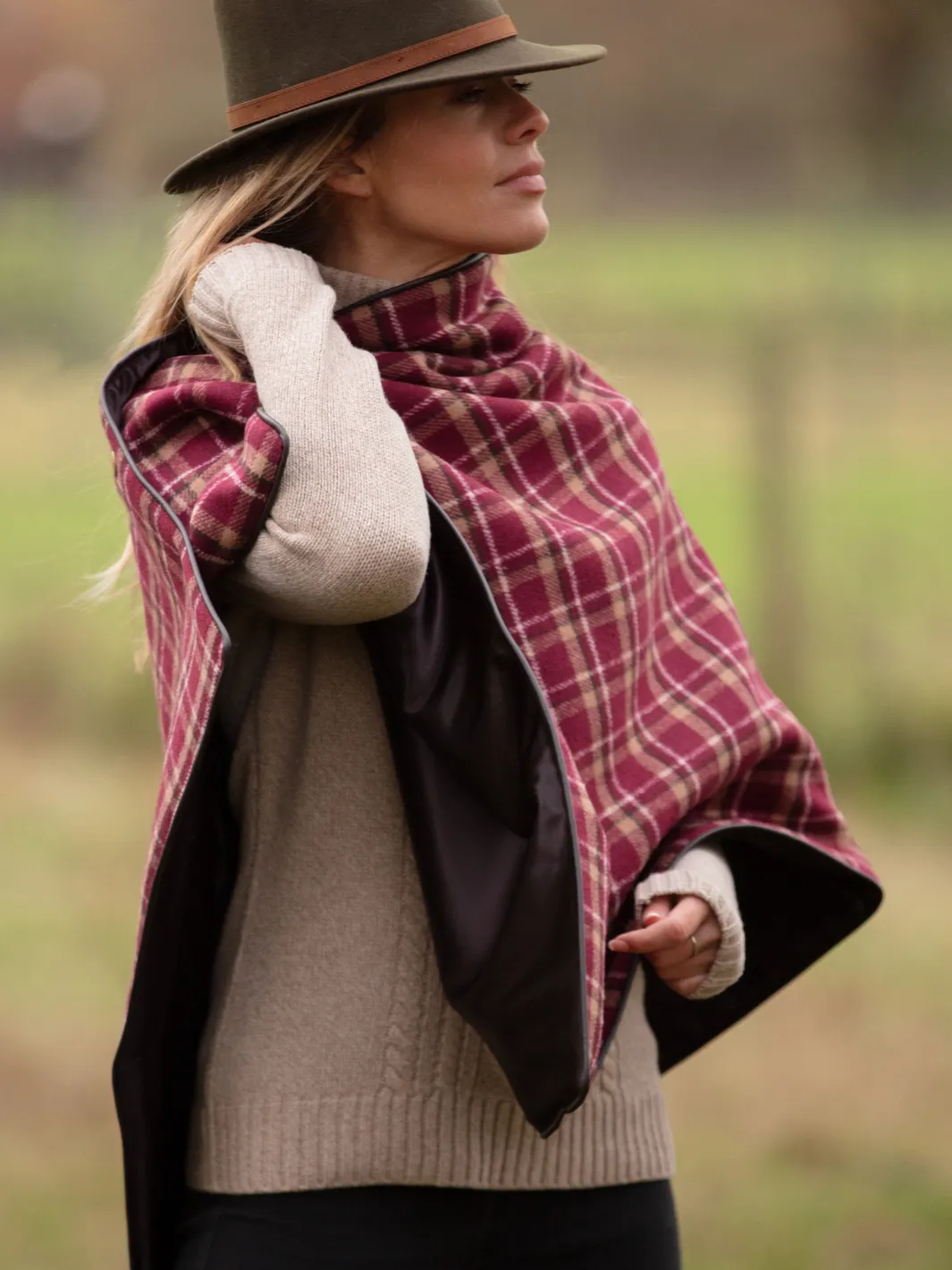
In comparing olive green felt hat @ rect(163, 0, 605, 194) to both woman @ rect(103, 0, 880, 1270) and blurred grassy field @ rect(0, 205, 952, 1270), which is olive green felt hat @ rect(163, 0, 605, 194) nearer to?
woman @ rect(103, 0, 880, 1270)

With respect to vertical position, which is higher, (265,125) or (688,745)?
(265,125)

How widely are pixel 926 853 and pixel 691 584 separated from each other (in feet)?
9.27

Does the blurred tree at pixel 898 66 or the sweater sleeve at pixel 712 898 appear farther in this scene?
the blurred tree at pixel 898 66

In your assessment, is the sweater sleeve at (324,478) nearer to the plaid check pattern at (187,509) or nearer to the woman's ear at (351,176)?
the plaid check pattern at (187,509)

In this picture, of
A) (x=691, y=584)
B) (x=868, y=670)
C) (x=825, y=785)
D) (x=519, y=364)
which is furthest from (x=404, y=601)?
(x=868, y=670)

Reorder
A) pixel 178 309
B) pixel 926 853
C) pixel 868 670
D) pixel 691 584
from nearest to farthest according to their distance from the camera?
pixel 178 309 → pixel 691 584 → pixel 926 853 → pixel 868 670

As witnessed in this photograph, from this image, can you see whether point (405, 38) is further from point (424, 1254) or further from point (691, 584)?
point (424, 1254)

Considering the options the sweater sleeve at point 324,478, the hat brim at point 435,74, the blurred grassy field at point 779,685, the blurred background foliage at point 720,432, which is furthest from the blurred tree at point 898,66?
the sweater sleeve at point 324,478

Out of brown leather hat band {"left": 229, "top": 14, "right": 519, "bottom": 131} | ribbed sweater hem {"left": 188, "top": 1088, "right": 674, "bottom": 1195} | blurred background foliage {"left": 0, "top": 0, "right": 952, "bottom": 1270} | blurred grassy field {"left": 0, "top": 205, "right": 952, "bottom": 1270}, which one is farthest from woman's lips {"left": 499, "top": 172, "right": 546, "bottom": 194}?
blurred background foliage {"left": 0, "top": 0, "right": 952, "bottom": 1270}

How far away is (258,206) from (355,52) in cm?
16

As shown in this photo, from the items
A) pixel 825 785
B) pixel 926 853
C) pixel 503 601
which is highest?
pixel 503 601

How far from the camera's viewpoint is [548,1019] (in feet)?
4.35

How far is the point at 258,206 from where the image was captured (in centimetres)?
149

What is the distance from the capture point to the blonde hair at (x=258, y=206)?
1.47 m
